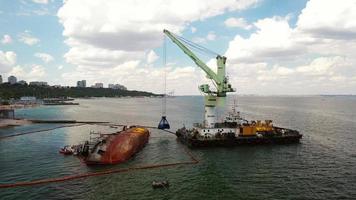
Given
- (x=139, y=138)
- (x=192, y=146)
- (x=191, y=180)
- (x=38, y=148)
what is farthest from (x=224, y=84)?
(x=38, y=148)

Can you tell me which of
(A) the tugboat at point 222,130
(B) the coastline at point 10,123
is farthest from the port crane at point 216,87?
(B) the coastline at point 10,123

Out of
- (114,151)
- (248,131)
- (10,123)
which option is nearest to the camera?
(114,151)

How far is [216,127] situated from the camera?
245 feet

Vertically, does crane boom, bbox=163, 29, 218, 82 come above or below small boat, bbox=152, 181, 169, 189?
above

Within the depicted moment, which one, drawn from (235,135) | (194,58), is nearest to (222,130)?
(235,135)

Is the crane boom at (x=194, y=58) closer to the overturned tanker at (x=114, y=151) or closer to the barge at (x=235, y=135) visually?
the barge at (x=235, y=135)

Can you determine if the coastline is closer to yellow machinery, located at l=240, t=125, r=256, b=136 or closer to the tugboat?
the tugboat

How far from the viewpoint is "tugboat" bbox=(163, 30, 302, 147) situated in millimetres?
71188

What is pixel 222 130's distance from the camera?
73.7 metres

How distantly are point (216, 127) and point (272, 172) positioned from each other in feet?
79.7

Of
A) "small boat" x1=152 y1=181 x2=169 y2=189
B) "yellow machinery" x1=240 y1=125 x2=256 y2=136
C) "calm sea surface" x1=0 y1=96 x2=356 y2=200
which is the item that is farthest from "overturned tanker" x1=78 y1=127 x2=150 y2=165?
"yellow machinery" x1=240 y1=125 x2=256 y2=136

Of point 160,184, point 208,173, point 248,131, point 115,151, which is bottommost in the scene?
point 208,173

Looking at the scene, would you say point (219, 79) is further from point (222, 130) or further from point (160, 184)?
point (160, 184)

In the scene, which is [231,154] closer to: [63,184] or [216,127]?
[216,127]
